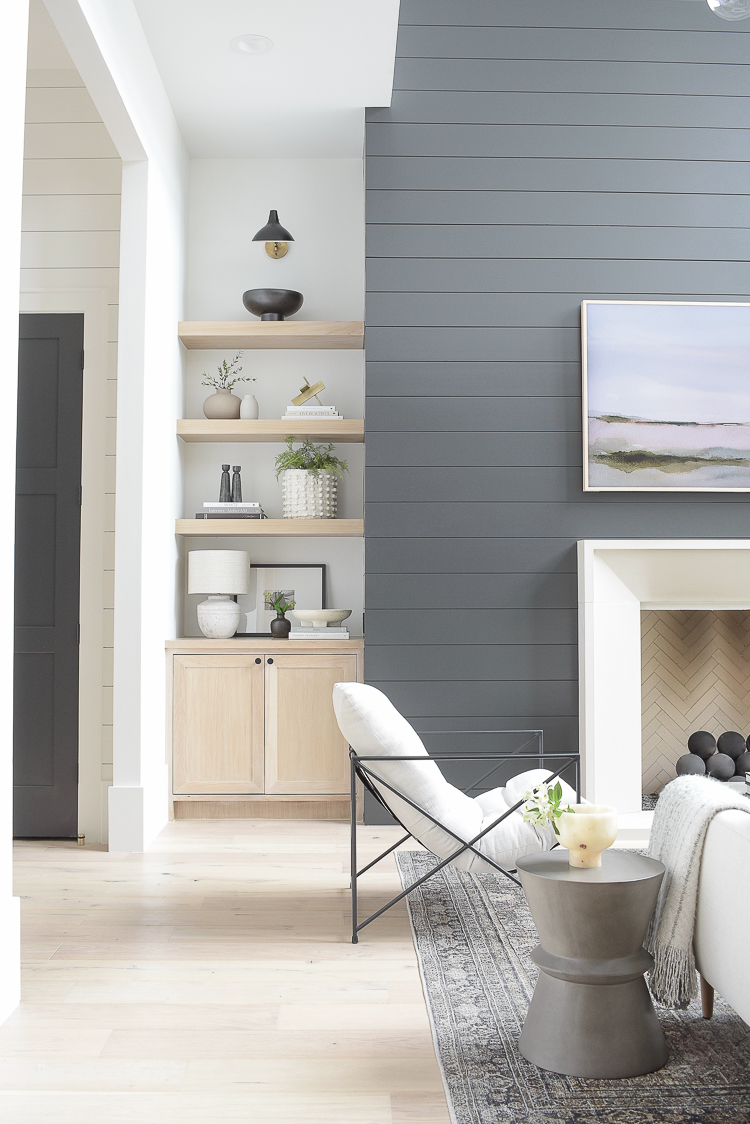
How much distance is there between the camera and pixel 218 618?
437 cm

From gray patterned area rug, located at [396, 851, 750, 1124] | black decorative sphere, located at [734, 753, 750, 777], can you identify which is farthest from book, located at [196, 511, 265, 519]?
black decorative sphere, located at [734, 753, 750, 777]

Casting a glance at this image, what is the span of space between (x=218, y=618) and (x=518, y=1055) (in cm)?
272

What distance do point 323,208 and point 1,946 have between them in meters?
3.90

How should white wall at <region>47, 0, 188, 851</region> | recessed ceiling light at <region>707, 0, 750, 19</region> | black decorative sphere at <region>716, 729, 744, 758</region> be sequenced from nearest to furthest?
recessed ceiling light at <region>707, 0, 750, 19</region>, white wall at <region>47, 0, 188, 851</region>, black decorative sphere at <region>716, 729, 744, 758</region>

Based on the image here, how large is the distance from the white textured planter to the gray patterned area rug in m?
2.13

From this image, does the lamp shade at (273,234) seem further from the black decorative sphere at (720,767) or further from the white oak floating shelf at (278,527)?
the black decorative sphere at (720,767)

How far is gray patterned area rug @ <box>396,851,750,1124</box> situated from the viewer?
1.79 meters

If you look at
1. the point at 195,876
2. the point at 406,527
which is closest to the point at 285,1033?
the point at 195,876

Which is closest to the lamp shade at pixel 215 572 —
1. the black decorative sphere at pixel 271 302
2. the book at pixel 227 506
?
the book at pixel 227 506

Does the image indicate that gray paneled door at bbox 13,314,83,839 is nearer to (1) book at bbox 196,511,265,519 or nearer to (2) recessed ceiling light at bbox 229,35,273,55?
(1) book at bbox 196,511,265,519

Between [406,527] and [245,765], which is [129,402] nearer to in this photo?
[406,527]

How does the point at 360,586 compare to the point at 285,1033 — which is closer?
the point at 285,1033

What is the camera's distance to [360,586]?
4727mm

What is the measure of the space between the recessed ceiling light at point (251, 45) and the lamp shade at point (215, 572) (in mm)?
2207
